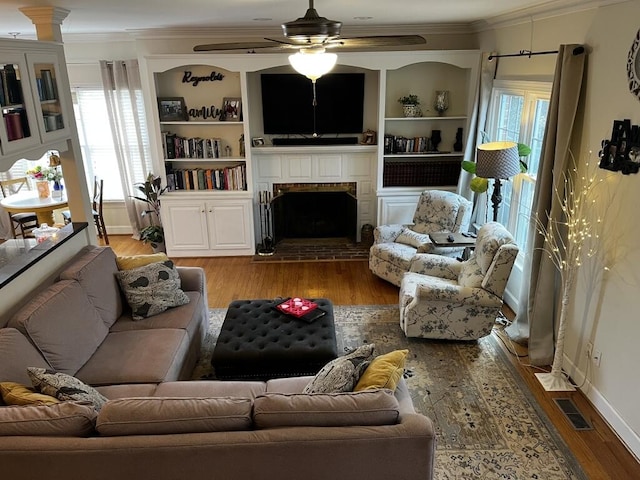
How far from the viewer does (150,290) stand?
3541 mm

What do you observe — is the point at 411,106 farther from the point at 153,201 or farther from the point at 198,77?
the point at 153,201

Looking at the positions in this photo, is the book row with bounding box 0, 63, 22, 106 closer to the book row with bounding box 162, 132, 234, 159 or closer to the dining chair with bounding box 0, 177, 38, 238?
the book row with bounding box 162, 132, 234, 159

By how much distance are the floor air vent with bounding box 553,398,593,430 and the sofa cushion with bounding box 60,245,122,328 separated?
319 centimetres

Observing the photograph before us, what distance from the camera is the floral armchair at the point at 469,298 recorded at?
375 cm

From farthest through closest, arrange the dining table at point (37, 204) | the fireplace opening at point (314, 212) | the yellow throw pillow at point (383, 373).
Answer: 1. the fireplace opening at point (314, 212)
2. the dining table at point (37, 204)
3. the yellow throw pillow at point (383, 373)

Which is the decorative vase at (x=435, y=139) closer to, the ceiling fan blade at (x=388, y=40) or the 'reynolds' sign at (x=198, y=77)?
the 'reynolds' sign at (x=198, y=77)

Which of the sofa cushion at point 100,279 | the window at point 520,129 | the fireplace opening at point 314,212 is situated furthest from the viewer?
the fireplace opening at point 314,212

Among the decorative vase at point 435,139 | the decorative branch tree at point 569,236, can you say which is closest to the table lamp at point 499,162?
the decorative branch tree at point 569,236

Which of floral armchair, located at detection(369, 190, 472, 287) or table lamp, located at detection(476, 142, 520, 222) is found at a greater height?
table lamp, located at detection(476, 142, 520, 222)

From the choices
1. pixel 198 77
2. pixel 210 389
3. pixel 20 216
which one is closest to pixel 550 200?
pixel 210 389

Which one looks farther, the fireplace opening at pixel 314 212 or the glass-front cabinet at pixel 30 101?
the fireplace opening at pixel 314 212

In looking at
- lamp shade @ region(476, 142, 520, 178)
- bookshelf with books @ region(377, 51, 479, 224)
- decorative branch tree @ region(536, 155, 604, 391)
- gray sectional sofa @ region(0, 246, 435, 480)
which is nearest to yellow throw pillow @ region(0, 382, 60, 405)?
gray sectional sofa @ region(0, 246, 435, 480)

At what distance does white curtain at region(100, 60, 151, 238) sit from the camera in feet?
19.8

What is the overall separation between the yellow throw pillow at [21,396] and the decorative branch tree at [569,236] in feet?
10.3
